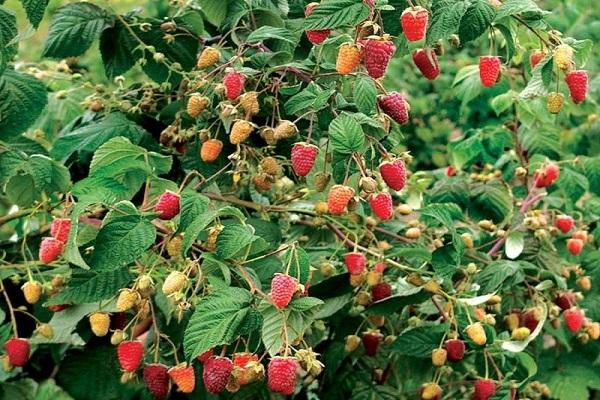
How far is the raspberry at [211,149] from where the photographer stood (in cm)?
171

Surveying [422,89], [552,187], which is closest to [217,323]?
[552,187]

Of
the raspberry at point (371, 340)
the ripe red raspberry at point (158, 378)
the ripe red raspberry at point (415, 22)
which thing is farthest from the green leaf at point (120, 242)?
the raspberry at point (371, 340)

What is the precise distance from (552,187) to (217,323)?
134cm

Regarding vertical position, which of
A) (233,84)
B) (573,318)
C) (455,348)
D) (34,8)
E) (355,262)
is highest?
(34,8)

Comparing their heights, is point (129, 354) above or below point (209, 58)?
below

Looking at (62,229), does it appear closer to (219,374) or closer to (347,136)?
(219,374)

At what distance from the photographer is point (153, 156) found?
5.57ft

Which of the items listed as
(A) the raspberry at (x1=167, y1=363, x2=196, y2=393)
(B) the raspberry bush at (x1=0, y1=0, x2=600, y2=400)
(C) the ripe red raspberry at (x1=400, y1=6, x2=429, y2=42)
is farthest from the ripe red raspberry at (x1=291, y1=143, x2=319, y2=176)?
(A) the raspberry at (x1=167, y1=363, x2=196, y2=393)

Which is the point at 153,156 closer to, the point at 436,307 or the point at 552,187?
the point at 436,307

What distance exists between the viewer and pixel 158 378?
5.24 feet

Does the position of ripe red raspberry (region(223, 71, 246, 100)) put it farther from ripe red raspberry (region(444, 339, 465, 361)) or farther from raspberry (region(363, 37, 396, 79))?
ripe red raspberry (region(444, 339, 465, 361))

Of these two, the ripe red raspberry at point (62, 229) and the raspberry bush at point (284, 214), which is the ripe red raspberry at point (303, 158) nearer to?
the raspberry bush at point (284, 214)

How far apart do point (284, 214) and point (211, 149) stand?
44 centimetres

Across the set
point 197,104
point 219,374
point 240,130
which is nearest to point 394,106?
point 240,130
